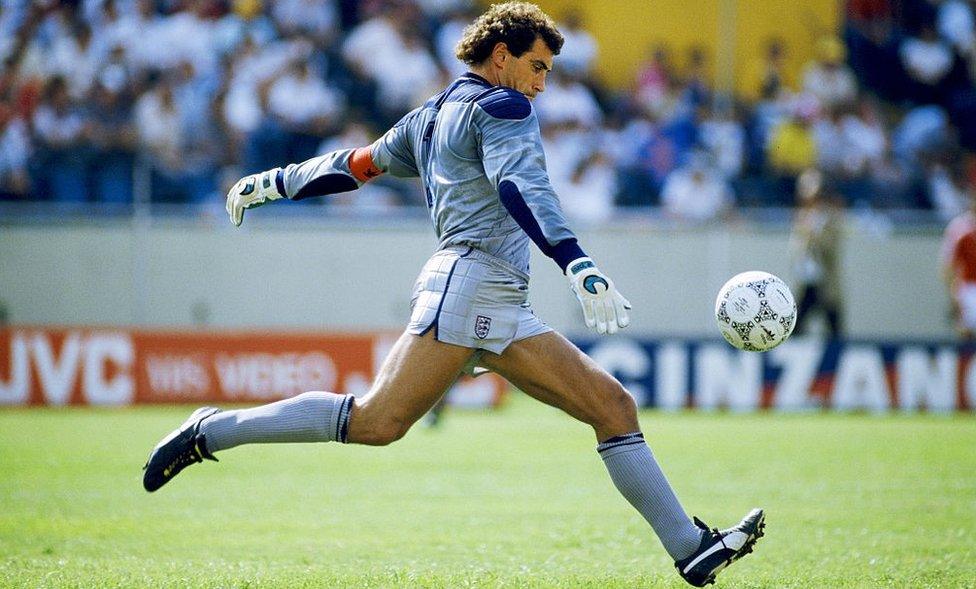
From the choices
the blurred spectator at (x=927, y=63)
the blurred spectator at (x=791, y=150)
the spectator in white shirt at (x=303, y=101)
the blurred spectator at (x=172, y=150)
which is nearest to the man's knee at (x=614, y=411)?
Answer: the blurred spectator at (x=172, y=150)

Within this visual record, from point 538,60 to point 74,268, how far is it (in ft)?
42.5

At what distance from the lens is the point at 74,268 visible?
17.6 metres

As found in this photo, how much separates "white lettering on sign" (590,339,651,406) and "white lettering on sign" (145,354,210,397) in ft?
16.1

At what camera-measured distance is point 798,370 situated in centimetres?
1675

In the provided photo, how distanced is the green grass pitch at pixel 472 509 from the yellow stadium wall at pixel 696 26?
9.12 meters

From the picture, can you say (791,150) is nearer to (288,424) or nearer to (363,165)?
(363,165)

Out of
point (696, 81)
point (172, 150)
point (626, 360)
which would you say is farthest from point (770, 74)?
point (172, 150)

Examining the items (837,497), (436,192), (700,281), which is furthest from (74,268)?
(436,192)

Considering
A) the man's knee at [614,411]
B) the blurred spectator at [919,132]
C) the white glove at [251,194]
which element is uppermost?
the blurred spectator at [919,132]

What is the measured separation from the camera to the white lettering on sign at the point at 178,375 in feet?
55.4

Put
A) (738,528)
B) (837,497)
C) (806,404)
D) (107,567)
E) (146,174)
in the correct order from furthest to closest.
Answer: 1. (146,174)
2. (806,404)
3. (837,497)
4. (107,567)
5. (738,528)

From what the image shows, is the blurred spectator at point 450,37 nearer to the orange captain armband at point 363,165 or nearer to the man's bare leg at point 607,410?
the orange captain armband at point 363,165

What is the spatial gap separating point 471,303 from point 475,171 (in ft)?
1.89

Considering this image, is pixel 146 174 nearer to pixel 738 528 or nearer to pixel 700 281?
pixel 700 281
